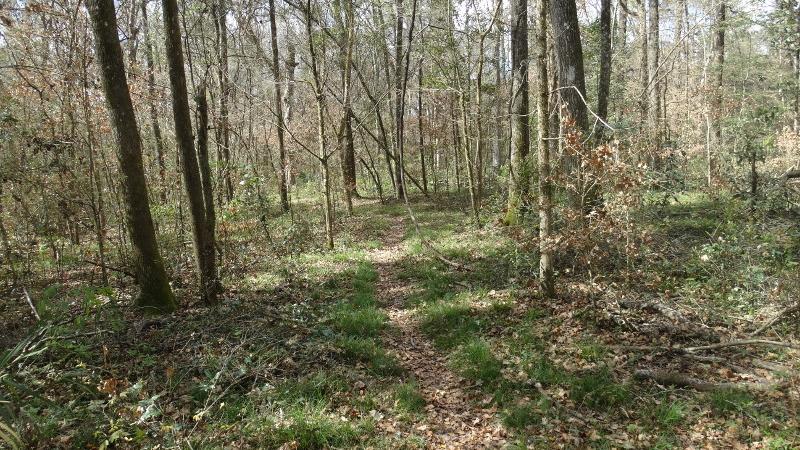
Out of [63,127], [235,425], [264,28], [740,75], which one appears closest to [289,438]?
[235,425]

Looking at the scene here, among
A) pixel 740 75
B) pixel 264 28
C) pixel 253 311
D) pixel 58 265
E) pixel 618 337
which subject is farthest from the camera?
pixel 740 75

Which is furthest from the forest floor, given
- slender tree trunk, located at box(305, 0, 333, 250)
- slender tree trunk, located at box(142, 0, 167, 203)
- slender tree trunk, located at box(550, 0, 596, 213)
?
slender tree trunk, located at box(142, 0, 167, 203)

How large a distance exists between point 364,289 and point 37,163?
22.5 ft

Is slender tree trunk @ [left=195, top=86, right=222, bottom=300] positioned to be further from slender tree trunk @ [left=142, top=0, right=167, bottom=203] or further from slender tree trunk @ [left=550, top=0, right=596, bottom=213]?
slender tree trunk @ [left=550, top=0, right=596, bottom=213]

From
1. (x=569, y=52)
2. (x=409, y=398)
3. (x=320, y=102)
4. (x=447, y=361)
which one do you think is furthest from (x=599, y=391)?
(x=320, y=102)

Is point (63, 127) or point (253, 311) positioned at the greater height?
point (63, 127)

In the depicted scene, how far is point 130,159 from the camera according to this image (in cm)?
655

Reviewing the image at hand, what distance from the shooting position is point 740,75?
28.0 meters

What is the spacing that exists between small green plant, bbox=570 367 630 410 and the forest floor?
0.02m

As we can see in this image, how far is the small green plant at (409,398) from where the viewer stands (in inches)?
195

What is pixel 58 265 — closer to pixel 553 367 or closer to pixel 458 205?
pixel 553 367

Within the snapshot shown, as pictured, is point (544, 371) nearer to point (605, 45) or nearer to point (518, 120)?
point (518, 120)

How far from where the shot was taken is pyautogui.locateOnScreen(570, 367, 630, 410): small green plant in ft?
16.0

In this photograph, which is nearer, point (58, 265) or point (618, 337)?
point (618, 337)
